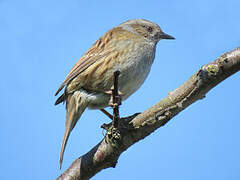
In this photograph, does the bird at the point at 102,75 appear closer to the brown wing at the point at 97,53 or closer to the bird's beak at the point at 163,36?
the brown wing at the point at 97,53

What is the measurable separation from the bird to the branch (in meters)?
0.56

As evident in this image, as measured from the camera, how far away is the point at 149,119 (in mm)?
3316

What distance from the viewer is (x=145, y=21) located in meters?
5.88

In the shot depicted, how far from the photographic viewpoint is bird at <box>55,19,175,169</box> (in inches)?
173

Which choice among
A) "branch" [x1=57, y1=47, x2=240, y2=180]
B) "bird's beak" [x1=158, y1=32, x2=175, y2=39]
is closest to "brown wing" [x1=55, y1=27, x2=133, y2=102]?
"bird's beak" [x1=158, y1=32, x2=175, y2=39]

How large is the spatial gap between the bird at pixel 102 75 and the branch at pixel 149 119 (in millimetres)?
558

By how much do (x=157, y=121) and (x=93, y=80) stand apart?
55.6 inches

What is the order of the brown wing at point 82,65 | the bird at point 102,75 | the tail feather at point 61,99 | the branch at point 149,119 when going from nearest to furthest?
the branch at point 149,119 → the bird at point 102,75 → the brown wing at point 82,65 → the tail feather at point 61,99

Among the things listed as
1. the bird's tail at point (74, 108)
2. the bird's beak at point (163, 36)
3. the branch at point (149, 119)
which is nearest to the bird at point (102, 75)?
the bird's tail at point (74, 108)

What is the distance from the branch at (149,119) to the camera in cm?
287

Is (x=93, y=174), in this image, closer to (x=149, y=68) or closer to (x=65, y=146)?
(x=65, y=146)

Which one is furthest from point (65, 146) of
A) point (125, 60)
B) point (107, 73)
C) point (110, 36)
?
point (110, 36)

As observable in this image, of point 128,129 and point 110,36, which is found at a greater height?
point 110,36

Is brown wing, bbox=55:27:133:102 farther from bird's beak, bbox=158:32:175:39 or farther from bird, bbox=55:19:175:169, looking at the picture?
bird's beak, bbox=158:32:175:39
